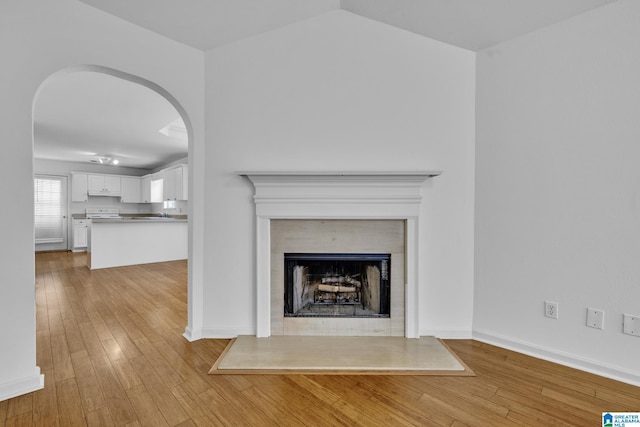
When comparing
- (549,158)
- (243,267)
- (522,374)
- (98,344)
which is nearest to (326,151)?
(243,267)

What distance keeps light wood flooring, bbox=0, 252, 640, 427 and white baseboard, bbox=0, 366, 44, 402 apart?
0.13 feet

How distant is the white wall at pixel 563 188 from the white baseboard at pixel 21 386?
306 centimetres

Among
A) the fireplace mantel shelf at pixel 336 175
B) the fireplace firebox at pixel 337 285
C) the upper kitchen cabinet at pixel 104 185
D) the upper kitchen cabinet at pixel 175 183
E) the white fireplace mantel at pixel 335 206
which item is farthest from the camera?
the upper kitchen cabinet at pixel 104 185

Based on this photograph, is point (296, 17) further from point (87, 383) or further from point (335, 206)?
point (87, 383)

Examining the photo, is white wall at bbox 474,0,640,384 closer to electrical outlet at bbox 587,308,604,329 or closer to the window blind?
electrical outlet at bbox 587,308,604,329

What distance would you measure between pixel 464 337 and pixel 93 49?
3.49m

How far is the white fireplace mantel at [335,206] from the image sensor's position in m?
2.20

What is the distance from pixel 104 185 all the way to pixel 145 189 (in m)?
0.96

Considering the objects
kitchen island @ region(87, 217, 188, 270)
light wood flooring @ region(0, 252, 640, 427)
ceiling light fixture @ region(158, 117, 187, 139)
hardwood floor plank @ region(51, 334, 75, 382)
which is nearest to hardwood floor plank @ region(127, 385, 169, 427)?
light wood flooring @ region(0, 252, 640, 427)

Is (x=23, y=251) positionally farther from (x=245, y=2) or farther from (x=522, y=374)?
(x=522, y=374)

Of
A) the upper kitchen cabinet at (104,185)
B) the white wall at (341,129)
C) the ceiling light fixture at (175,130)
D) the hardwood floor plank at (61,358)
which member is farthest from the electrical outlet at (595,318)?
the upper kitchen cabinet at (104,185)

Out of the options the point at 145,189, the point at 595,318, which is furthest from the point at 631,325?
the point at 145,189

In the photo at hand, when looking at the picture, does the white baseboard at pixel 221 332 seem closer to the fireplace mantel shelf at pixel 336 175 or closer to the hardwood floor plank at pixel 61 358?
the hardwood floor plank at pixel 61 358

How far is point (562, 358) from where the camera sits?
1.89 meters
